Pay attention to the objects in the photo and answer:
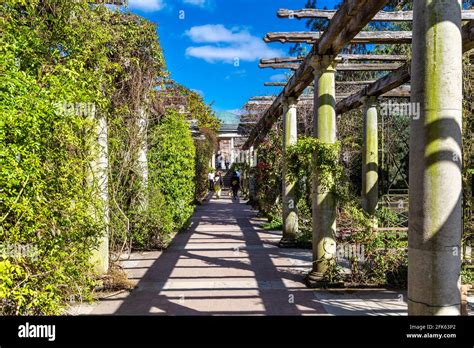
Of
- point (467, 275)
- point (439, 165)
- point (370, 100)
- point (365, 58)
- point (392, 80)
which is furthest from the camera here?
point (370, 100)

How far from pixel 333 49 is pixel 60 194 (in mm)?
4464

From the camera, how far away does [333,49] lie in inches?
239

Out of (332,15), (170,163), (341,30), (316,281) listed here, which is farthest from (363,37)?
(170,163)

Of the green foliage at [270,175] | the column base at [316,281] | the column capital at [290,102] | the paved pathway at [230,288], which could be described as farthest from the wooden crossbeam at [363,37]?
the green foliage at [270,175]

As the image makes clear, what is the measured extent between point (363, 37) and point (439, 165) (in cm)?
381

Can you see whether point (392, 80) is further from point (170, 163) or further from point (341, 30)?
point (170, 163)

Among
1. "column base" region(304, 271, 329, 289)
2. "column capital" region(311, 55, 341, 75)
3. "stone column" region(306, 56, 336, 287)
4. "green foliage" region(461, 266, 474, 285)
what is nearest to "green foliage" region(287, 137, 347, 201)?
"stone column" region(306, 56, 336, 287)

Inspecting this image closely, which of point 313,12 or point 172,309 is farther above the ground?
point 313,12

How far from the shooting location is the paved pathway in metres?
4.99

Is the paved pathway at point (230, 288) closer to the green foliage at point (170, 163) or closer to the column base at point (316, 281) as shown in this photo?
the column base at point (316, 281)

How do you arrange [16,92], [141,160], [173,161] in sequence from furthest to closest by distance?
[173,161], [141,160], [16,92]

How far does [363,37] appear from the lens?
6.21m
